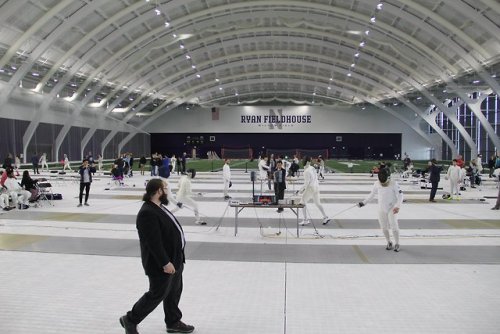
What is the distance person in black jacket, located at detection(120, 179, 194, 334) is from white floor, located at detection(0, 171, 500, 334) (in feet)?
2.06

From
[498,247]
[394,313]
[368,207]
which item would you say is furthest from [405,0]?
[394,313]

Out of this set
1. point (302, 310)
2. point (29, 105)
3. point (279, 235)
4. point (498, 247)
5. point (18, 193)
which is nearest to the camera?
point (302, 310)

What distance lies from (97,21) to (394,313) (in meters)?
39.2

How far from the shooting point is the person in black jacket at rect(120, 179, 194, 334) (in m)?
4.62

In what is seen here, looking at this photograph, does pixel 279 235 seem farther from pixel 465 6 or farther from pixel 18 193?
pixel 465 6

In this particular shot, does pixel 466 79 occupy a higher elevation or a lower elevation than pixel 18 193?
higher

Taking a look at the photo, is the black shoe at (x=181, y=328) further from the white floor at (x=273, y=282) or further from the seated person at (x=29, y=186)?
the seated person at (x=29, y=186)

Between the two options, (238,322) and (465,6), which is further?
(465,6)

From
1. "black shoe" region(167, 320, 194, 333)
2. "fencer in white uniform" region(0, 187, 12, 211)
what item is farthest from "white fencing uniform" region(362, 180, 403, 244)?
"fencer in white uniform" region(0, 187, 12, 211)

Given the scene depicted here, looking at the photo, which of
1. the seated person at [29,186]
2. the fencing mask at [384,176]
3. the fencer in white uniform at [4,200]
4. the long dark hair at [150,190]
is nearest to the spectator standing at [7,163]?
the seated person at [29,186]

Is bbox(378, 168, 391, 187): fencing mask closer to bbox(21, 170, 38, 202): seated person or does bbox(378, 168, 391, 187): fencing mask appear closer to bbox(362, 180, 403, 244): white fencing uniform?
bbox(362, 180, 403, 244): white fencing uniform

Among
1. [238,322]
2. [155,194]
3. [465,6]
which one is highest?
[465,6]

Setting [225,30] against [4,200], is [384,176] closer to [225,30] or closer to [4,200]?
[4,200]

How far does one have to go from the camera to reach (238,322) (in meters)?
5.44
